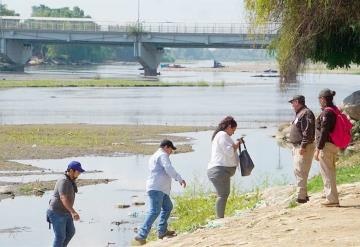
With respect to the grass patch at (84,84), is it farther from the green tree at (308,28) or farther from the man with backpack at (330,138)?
the man with backpack at (330,138)

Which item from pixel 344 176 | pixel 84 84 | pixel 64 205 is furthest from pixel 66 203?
pixel 84 84

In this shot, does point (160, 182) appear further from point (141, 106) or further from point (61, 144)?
point (141, 106)

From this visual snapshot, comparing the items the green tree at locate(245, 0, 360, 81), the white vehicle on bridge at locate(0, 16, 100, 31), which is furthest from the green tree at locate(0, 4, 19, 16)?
the green tree at locate(245, 0, 360, 81)

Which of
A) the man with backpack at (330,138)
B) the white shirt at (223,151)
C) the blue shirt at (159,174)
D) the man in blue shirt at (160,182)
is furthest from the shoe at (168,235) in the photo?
the man with backpack at (330,138)

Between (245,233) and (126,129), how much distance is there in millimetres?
32751

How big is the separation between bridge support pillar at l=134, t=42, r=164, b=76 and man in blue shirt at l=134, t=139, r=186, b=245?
4175 inches

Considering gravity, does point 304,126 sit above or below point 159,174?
above

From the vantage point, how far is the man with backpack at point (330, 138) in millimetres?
13242

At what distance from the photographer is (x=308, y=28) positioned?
69.8 ft

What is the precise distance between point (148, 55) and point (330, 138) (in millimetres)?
112273

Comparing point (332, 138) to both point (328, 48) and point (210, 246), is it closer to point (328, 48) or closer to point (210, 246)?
point (210, 246)

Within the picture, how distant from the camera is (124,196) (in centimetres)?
2375

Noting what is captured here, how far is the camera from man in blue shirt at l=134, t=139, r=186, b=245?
1427 centimetres

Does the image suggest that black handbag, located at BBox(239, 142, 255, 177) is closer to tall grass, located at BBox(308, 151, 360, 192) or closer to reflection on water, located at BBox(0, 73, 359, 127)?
tall grass, located at BBox(308, 151, 360, 192)
